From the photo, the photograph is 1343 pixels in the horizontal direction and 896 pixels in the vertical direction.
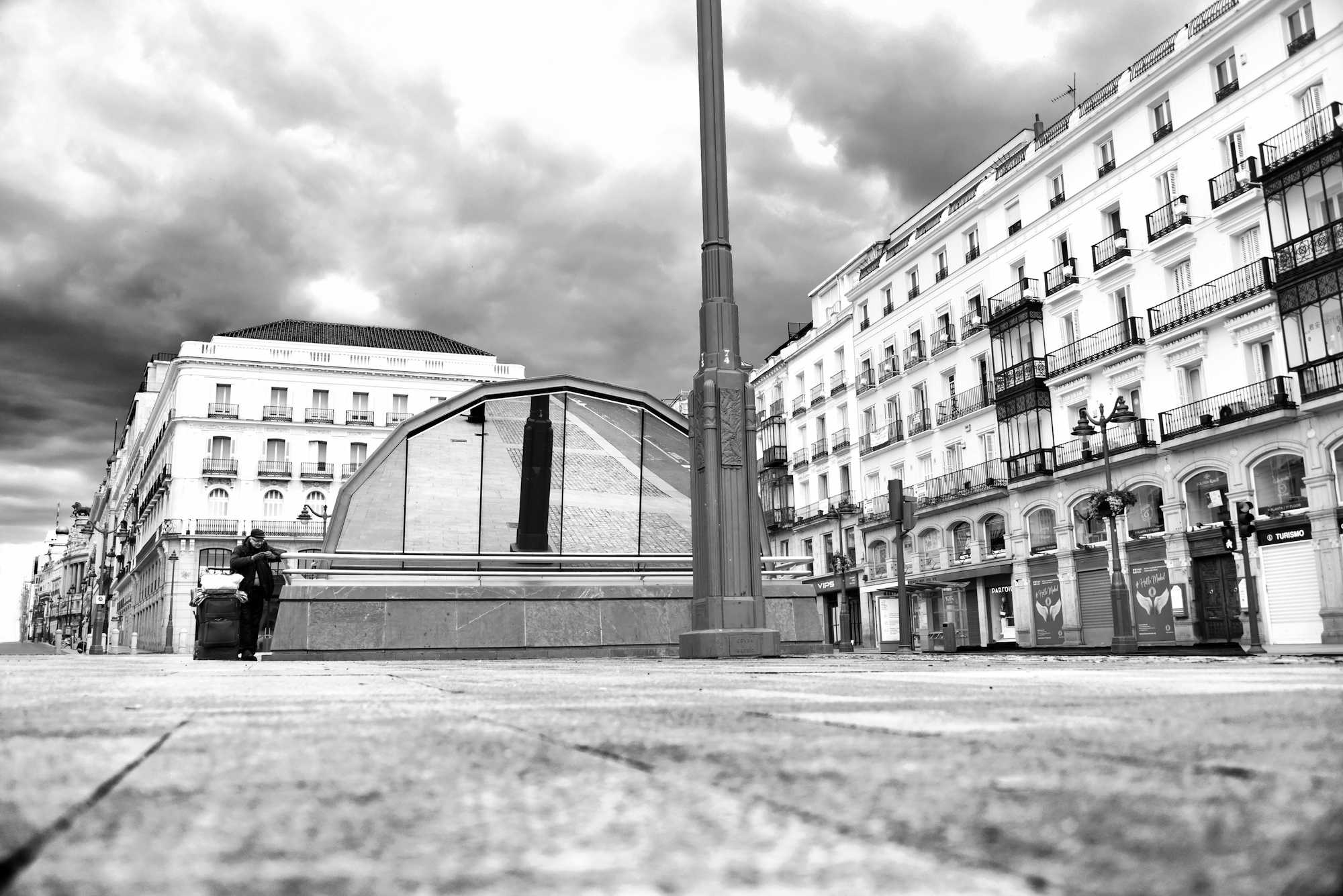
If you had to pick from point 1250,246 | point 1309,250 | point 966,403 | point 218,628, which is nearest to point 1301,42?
point 1250,246

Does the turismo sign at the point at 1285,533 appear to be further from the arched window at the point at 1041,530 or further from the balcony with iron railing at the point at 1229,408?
the arched window at the point at 1041,530

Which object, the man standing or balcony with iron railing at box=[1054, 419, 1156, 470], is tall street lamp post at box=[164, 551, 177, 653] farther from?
balcony with iron railing at box=[1054, 419, 1156, 470]

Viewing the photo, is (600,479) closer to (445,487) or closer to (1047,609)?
(445,487)

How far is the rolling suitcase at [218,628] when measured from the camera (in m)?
17.7

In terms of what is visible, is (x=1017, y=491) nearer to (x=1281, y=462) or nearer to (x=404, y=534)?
(x=1281, y=462)

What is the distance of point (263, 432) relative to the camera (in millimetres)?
58281

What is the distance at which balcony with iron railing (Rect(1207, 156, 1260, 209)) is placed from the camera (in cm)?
2948

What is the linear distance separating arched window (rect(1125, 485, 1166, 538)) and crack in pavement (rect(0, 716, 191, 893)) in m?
35.4

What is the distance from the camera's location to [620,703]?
277 cm

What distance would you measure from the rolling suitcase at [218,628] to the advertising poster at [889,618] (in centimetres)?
3226

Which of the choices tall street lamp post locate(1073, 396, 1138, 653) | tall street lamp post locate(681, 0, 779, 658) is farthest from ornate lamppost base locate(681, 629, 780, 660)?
tall street lamp post locate(1073, 396, 1138, 653)

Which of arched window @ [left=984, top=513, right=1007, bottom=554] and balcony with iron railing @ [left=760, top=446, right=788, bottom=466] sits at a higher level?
balcony with iron railing @ [left=760, top=446, right=788, bottom=466]

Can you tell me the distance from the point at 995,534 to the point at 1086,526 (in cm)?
511

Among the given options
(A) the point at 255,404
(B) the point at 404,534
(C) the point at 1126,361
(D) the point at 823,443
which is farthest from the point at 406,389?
(B) the point at 404,534
